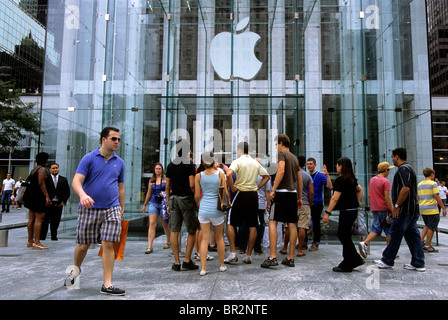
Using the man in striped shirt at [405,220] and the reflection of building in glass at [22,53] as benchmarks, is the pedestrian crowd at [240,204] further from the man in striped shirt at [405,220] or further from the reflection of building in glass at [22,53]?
the reflection of building in glass at [22,53]

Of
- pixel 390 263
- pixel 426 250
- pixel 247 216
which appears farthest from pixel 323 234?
pixel 247 216

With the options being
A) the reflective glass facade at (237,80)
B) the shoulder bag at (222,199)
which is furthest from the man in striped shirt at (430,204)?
the shoulder bag at (222,199)

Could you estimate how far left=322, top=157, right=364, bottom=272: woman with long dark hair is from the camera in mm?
5219

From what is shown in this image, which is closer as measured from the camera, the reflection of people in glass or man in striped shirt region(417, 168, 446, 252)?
the reflection of people in glass

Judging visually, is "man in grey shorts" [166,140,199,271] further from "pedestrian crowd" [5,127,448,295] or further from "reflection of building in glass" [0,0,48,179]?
"reflection of building in glass" [0,0,48,179]

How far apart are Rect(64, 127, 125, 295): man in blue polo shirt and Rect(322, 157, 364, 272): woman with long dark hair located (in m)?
3.13

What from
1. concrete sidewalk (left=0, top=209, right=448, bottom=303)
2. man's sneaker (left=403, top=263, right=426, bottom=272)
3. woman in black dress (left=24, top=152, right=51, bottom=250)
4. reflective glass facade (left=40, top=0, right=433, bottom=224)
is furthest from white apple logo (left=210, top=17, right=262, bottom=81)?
man's sneaker (left=403, top=263, right=426, bottom=272)

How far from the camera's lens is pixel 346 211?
5.37m

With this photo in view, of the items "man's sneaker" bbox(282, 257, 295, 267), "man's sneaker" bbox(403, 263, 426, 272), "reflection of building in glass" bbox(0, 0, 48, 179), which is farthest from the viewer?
"reflection of building in glass" bbox(0, 0, 48, 179)

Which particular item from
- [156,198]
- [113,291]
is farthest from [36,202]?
[113,291]

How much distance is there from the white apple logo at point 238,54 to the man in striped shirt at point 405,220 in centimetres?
634

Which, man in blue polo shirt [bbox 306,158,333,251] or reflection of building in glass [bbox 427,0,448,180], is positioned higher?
reflection of building in glass [bbox 427,0,448,180]

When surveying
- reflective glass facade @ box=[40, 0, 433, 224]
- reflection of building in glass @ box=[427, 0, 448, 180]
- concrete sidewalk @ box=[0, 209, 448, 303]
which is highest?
reflection of building in glass @ box=[427, 0, 448, 180]

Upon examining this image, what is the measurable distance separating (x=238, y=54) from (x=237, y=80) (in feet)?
2.82
